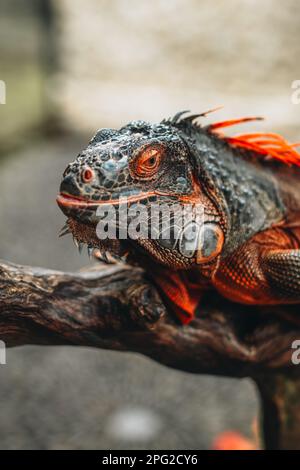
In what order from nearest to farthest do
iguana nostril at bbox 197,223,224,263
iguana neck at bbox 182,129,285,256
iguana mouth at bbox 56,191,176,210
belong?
iguana mouth at bbox 56,191,176,210, iguana nostril at bbox 197,223,224,263, iguana neck at bbox 182,129,285,256

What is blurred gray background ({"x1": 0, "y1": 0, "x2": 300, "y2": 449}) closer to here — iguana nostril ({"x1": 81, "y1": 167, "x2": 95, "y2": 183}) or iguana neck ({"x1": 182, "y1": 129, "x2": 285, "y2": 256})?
iguana neck ({"x1": 182, "y1": 129, "x2": 285, "y2": 256})

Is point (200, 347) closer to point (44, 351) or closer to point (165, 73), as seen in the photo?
point (44, 351)

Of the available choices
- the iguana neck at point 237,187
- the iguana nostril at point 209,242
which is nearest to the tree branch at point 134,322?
the iguana nostril at point 209,242

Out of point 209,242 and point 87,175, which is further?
point 209,242

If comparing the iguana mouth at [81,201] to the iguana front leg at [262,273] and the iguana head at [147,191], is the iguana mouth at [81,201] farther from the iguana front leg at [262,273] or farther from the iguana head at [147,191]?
the iguana front leg at [262,273]

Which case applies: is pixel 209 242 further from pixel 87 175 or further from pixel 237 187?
pixel 87 175

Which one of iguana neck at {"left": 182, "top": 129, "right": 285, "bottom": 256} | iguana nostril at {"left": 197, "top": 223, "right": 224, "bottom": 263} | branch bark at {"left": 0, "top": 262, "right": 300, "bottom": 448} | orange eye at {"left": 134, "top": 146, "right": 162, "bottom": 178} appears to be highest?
orange eye at {"left": 134, "top": 146, "right": 162, "bottom": 178}

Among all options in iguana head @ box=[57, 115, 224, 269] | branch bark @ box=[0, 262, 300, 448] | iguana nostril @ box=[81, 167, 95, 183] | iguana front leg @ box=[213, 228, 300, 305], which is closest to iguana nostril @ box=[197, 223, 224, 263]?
iguana head @ box=[57, 115, 224, 269]

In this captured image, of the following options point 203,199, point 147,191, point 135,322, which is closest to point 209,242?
point 203,199
